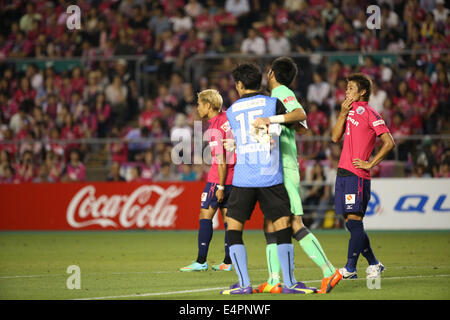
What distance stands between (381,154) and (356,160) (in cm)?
31

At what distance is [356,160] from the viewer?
9484 millimetres

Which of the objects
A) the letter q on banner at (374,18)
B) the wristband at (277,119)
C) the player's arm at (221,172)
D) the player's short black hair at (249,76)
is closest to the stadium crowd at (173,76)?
the letter q on banner at (374,18)

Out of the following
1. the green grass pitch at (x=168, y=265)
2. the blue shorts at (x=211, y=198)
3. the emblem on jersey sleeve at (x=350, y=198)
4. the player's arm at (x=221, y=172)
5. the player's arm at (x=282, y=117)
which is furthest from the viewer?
the blue shorts at (x=211, y=198)

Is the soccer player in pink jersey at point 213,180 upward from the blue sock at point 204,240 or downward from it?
upward

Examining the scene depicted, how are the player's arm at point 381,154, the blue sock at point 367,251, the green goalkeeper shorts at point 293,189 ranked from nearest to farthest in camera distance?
the green goalkeeper shorts at point 293,189
the player's arm at point 381,154
the blue sock at point 367,251

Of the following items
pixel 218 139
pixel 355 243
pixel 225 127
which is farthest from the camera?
pixel 225 127

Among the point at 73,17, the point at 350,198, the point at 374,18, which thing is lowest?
the point at 350,198

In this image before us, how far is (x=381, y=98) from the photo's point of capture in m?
20.0

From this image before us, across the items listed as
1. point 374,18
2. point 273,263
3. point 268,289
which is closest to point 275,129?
point 273,263

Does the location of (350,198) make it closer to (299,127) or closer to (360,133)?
(360,133)

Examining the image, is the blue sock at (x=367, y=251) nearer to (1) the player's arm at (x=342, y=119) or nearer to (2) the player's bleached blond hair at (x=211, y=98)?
(1) the player's arm at (x=342, y=119)

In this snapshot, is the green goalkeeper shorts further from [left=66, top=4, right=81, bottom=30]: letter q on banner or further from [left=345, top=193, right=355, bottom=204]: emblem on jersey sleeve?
[left=66, top=4, right=81, bottom=30]: letter q on banner

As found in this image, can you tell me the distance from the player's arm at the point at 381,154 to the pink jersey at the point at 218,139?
5.49ft

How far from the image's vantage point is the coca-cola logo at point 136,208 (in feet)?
59.6
